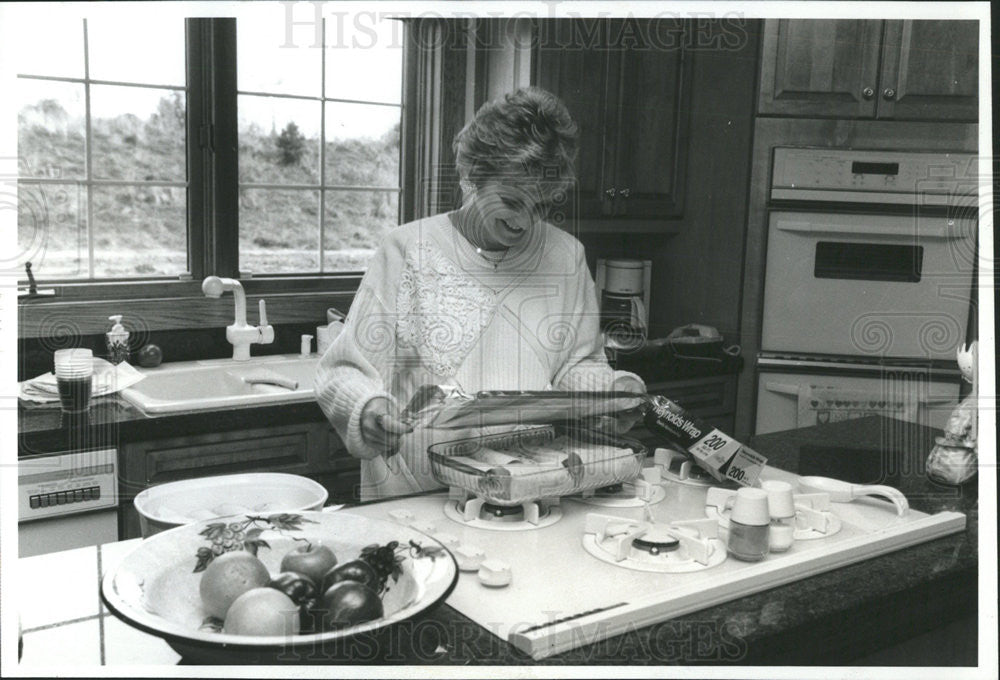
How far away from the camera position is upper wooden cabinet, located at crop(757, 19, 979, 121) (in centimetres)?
258

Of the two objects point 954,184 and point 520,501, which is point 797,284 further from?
point 520,501

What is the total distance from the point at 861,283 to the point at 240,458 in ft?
6.40

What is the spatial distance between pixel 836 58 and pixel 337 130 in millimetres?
1486

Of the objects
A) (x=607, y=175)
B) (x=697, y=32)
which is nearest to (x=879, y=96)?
(x=697, y=32)

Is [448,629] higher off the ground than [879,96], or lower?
lower

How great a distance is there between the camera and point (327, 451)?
1946 millimetres

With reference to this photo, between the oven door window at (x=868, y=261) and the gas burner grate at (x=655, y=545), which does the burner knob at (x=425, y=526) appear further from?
the oven door window at (x=868, y=261)

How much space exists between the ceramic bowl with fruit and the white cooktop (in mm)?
90

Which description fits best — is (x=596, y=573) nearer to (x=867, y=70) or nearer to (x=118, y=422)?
(x=118, y=422)

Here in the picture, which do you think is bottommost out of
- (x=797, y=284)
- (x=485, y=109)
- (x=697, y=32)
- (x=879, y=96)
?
(x=797, y=284)

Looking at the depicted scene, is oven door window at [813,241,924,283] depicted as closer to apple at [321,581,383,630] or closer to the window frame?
the window frame

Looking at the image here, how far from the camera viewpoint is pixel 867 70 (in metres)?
2.61

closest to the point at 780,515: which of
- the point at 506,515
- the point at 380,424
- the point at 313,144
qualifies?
the point at 506,515

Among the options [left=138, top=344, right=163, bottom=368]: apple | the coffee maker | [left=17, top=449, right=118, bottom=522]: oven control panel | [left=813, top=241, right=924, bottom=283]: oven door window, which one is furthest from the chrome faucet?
[left=813, top=241, right=924, bottom=283]: oven door window
